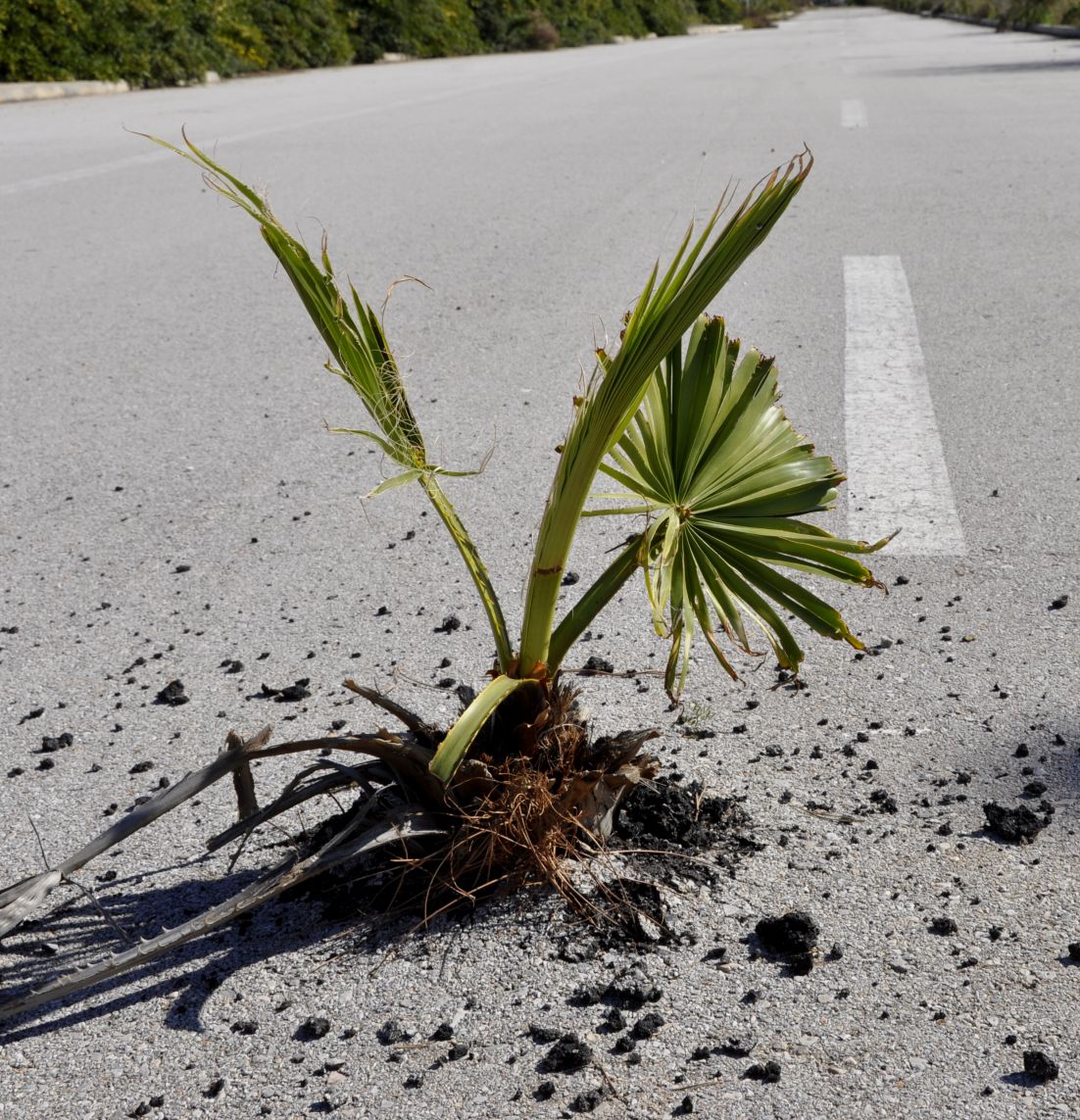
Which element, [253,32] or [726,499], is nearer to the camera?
[726,499]

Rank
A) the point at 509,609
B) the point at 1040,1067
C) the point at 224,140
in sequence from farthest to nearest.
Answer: the point at 224,140
the point at 509,609
the point at 1040,1067

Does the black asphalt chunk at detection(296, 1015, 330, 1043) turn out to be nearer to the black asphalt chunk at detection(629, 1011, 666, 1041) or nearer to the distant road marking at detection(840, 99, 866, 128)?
the black asphalt chunk at detection(629, 1011, 666, 1041)

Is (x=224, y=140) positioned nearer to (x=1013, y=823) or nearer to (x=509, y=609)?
(x=509, y=609)

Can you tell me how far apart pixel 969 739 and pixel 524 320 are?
373 centimetres

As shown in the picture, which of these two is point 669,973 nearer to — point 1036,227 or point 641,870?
point 641,870

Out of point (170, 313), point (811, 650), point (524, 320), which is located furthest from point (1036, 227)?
point (811, 650)

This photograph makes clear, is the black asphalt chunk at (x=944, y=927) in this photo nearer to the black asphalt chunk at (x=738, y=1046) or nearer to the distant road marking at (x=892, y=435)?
the black asphalt chunk at (x=738, y=1046)

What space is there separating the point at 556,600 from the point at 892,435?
8.26ft

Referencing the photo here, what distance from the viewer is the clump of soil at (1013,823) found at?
221cm

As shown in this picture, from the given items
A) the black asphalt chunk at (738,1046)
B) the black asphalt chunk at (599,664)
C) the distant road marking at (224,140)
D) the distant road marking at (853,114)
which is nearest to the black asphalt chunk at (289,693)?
the black asphalt chunk at (599,664)

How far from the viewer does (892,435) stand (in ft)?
14.0

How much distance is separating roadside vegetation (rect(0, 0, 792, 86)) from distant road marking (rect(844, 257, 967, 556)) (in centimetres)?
1550

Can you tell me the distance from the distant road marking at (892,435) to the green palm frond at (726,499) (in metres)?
1.46

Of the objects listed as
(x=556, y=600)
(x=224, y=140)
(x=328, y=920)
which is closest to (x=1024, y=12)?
(x=224, y=140)
